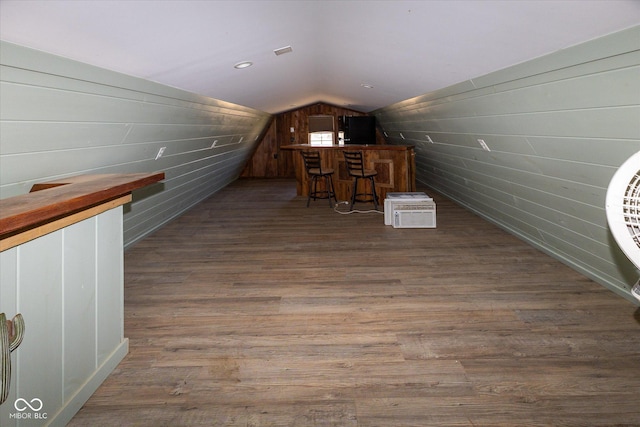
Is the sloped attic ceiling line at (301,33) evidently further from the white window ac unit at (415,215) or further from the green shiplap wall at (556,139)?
the white window ac unit at (415,215)

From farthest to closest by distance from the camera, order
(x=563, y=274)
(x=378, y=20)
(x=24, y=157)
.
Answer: (x=563, y=274)
(x=378, y=20)
(x=24, y=157)

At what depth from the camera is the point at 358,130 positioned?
7.20m

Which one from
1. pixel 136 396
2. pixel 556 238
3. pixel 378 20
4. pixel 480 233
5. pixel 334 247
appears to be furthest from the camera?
pixel 480 233

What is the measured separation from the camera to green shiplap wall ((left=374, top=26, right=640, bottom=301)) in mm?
1834

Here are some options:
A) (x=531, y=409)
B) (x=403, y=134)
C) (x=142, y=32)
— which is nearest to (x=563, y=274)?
(x=531, y=409)

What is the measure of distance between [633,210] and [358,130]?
6257 millimetres

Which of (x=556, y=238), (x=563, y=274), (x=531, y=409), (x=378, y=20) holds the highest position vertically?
(x=378, y=20)

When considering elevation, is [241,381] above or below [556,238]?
below

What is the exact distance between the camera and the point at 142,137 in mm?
3201

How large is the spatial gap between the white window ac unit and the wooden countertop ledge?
124 inches

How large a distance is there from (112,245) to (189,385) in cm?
74

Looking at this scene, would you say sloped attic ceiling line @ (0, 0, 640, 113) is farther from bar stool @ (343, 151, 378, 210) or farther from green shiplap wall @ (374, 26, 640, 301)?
bar stool @ (343, 151, 378, 210)

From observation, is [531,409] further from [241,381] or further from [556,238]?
[556,238]

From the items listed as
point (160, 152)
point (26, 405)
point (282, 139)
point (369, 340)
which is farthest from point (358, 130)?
point (26, 405)
